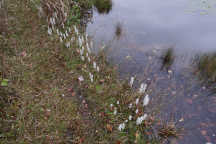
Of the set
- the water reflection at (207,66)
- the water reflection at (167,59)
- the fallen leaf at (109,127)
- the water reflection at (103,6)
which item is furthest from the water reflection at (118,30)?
the fallen leaf at (109,127)

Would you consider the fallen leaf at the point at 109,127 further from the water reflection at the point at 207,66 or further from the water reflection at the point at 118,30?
the water reflection at the point at 118,30

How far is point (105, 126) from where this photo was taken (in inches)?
98.0

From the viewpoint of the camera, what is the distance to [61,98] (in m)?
2.83

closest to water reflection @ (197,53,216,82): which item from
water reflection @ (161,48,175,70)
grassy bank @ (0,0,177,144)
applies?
water reflection @ (161,48,175,70)

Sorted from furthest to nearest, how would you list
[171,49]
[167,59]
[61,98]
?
[171,49], [167,59], [61,98]

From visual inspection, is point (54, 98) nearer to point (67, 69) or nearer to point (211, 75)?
point (67, 69)

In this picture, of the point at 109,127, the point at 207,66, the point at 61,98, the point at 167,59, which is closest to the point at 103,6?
the point at 167,59

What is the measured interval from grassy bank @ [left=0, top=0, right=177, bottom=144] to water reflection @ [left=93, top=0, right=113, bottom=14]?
220 cm

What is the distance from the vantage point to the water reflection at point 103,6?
601 cm

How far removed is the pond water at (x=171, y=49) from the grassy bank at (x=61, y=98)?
50 cm

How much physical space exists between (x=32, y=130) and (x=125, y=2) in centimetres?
618

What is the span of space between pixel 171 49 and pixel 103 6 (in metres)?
3.50

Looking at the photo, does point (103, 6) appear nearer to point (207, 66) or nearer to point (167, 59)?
point (167, 59)

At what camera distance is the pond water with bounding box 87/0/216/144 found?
2822mm
